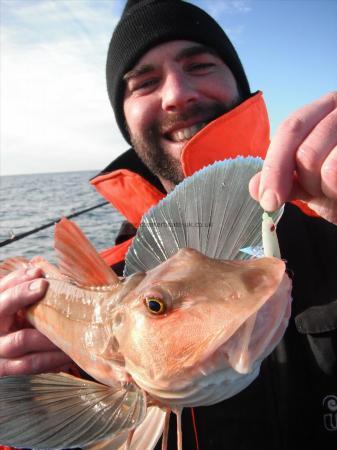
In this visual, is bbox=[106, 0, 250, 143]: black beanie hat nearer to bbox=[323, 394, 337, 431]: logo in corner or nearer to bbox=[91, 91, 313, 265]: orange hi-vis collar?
bbox=[91, 91, 313, 265]: orange hi-vis collar

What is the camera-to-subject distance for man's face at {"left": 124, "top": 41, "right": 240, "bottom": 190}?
3.55 metres

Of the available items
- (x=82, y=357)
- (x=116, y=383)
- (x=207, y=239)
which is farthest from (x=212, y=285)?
(x=82, y=357)

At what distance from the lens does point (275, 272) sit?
1.16 meters

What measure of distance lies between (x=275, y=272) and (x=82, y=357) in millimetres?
954

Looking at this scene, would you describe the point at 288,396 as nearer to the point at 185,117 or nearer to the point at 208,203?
the point at 208,203

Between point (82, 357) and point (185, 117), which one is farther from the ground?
point (185, 117)

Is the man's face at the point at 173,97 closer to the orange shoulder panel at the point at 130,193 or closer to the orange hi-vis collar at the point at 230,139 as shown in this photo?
the orange shoulder panel at the point at 130,193

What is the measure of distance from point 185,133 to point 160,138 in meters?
0.27

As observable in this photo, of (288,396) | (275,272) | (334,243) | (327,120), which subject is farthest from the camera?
(334,243)

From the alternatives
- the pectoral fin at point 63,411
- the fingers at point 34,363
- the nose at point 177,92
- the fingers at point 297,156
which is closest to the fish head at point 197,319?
the pectoral fin at point 63,411

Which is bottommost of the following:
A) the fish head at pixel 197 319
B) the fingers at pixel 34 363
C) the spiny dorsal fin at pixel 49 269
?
the fingers at pixel 34 363

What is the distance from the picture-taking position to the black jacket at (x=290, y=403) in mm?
2182

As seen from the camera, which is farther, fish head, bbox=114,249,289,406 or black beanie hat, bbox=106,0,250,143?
black beanie hat, bbox=106,0,250,143

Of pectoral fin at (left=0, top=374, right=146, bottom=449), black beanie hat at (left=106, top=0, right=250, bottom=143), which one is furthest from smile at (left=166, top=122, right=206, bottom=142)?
pectoral fin at (left=0, top=374, right=146, bottom=449)
